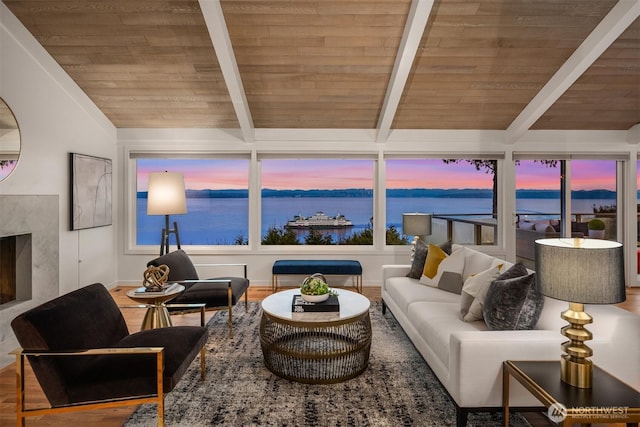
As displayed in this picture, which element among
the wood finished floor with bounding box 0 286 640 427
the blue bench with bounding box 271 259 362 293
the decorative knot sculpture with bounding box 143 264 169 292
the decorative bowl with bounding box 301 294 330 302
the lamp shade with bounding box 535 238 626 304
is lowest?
the wood finished floor with bounding box 0 286 640 427

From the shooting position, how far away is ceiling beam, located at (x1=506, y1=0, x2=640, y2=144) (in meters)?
3.54

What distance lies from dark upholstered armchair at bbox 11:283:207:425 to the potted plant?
6155 mm

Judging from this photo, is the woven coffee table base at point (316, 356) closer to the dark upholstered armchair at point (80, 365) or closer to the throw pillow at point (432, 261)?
the dark upholstered armchair at point (80, 365)

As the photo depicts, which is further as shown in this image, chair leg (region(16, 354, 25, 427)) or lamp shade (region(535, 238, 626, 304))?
chair leg (region(16, 354, 25, 427))

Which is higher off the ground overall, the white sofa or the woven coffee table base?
the white sofa

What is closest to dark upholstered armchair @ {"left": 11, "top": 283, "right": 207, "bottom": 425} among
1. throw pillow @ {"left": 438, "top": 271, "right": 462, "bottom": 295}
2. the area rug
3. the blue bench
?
the area rug

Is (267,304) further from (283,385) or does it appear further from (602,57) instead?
(602,57)

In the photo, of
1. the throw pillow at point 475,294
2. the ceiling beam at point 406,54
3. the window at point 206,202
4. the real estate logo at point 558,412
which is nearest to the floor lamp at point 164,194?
the window at point 206,202

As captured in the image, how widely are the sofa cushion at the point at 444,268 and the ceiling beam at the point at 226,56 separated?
2.76 meters

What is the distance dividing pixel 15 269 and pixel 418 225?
4196 mm

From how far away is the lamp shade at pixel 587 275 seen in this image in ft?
5.48

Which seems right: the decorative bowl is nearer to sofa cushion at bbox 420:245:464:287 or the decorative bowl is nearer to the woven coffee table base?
the woven coffee table base

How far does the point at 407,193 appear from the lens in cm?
608

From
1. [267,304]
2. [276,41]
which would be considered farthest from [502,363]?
[276,41]
